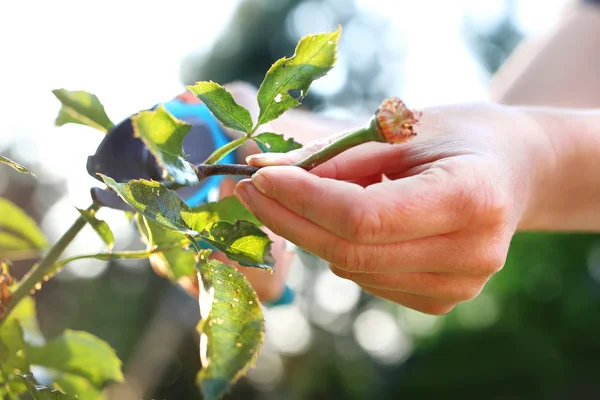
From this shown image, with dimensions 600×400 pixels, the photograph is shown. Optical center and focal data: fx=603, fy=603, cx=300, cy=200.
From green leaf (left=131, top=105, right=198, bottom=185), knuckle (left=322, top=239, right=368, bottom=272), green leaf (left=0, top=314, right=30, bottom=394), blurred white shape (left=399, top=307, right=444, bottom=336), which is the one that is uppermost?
green leaf (left=131, top=105, right=198, bottom=185)

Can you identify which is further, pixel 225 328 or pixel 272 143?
pixel 272 143

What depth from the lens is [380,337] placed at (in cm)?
920

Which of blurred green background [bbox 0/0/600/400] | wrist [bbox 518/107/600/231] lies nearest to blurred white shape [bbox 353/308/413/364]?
blurred green background [bbox 0/0/600/400]

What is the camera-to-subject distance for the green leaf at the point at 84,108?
53cm

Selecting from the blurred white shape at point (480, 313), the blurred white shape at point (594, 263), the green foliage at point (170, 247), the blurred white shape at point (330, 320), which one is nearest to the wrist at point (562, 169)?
the green foliage at point (170, 247)

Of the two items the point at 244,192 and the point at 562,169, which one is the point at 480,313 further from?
the point at 244,192

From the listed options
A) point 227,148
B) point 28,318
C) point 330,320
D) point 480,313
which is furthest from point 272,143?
point 330,320

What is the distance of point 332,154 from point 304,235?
0.07m

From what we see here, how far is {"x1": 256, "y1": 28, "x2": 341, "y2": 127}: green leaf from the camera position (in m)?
0.49

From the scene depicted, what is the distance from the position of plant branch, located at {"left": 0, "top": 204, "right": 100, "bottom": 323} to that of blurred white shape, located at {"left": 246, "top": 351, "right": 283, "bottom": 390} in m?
6.72

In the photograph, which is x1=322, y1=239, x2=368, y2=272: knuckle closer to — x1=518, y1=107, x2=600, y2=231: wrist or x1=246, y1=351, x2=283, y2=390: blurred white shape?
x1=518, y1=107, x2=600, y2=231: wrist

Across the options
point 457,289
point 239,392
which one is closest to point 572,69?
point 457,289

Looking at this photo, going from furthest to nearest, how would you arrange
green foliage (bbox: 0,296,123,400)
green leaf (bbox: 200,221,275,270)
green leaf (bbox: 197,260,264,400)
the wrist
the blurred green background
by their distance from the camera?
1. the blurred green background
2. the wrist
3. green foliage (bbox: 0,296,123,400)
4. green leaf (bbox: 200,221,275,270)
5. green leaf (bbox: 197,260,264,400)

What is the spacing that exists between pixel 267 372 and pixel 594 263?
14.2 ft
